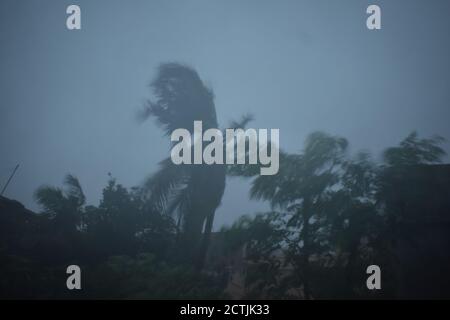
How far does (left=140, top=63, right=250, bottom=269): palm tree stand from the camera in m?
6.96

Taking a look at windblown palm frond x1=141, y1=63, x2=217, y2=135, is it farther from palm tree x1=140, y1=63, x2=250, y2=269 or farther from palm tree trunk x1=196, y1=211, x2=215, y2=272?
palm tree trunk x1=196, y1=211, x2=215, y2=272

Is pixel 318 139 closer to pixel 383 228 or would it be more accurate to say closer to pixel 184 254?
pixel 383 228

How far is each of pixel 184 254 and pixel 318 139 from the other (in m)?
3.88

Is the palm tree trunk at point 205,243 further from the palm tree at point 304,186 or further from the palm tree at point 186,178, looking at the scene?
the palm tree at point 304,186

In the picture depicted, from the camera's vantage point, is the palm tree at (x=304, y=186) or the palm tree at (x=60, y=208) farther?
the palm tree at (x=60, y=208)

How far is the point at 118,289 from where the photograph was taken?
16.3 ft

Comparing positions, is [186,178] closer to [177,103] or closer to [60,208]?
[177,103]

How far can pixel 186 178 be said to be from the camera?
7.30 metres

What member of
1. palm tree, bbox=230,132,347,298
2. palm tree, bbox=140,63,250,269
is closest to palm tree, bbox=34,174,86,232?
palm tree, bbox=140,63,250,269

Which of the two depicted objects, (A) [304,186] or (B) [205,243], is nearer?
(A) [304,186]

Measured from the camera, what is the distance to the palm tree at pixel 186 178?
6965 mm

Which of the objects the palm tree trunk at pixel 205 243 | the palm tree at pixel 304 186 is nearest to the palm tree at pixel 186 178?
the palm tree trunk at pixel 205 243

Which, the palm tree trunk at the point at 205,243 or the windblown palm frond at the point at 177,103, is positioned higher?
the windblown palm frond at the point at 177,103

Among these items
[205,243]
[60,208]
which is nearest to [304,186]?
[205,243]
